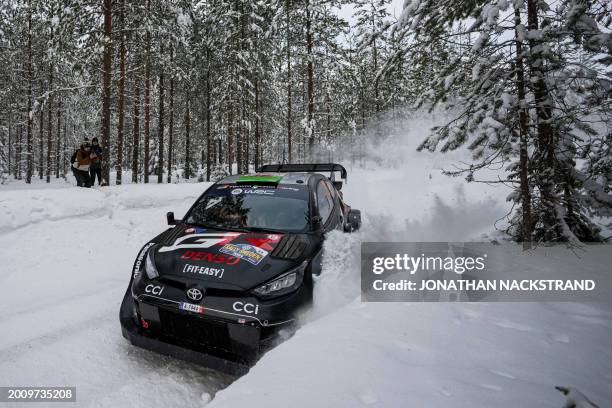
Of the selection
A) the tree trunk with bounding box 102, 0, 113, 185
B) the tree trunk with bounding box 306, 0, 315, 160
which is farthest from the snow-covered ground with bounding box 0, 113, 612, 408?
the tree trunk with bounding box 306, 0, 315, 160

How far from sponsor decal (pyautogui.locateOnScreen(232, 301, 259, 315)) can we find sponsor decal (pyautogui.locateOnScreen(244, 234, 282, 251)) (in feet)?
2.31

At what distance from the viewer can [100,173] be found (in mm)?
13047

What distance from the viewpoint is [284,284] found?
11.6 ft

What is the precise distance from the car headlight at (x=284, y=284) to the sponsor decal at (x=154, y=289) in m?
0.90

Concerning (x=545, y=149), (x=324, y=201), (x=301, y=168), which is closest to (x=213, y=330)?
(x=324, y=201)

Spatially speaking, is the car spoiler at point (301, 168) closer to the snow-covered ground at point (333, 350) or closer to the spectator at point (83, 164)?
the snow-covered ground at point (333, 350)

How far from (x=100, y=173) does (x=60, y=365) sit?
10984 mm

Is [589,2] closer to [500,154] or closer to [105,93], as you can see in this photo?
[500,154]

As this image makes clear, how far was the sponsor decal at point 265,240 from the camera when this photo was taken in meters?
3.87

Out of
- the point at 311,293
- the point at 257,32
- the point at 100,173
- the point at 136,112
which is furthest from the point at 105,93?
the point at 311,293

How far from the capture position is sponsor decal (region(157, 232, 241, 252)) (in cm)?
392

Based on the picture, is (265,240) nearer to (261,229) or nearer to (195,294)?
(261,229)

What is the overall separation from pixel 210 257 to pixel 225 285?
0.42 meters

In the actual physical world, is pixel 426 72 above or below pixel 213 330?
above
